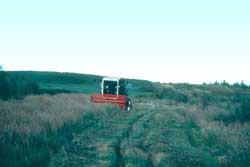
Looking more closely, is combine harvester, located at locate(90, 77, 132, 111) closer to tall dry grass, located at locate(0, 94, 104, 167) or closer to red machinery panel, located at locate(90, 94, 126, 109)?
red machinery panel, located at locate(90, 94, 126, 109)

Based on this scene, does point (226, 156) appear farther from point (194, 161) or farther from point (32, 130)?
point (32, 130)

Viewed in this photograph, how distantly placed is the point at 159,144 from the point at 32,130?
4397 mm

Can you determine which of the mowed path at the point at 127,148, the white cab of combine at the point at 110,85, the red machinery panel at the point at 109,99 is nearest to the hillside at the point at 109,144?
the mowed path at the point at 127,148

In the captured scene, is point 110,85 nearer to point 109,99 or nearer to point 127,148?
point 109,99

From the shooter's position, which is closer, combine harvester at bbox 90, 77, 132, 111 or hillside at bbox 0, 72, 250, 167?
hillside at bbox 0, 72, 250, 167

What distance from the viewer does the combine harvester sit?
36.1m

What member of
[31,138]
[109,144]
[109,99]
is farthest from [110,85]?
[31,138]

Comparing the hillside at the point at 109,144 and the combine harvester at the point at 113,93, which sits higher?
the combine harvester at the point at 113,93

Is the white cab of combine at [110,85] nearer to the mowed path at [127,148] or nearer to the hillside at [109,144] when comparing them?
the hillside at [109,144]

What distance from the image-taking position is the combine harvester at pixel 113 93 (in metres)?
36.1

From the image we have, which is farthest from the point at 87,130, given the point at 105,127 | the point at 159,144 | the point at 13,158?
the point at 13,158

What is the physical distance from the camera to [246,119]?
2597 centimetres

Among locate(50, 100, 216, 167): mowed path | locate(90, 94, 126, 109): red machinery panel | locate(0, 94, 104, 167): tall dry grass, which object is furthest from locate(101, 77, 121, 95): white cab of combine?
locate(0, 94, 104, 167): tall dry grass

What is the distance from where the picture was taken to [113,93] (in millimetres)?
40031
